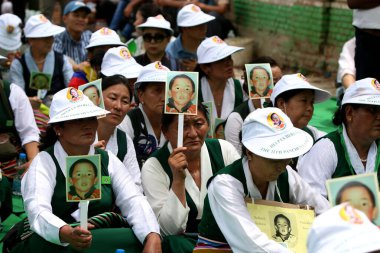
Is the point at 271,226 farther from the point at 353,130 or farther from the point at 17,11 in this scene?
the point at 17,11

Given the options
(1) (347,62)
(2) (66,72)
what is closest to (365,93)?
(2) (66,72)

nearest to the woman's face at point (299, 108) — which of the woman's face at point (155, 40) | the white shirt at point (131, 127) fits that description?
the white shirt at point (131, 127)

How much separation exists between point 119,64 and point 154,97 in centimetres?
75

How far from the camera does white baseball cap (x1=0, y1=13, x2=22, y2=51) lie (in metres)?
8.07

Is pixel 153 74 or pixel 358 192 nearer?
pixel 358 192

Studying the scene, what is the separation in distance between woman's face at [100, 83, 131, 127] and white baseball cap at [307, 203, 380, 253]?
257 centimetres

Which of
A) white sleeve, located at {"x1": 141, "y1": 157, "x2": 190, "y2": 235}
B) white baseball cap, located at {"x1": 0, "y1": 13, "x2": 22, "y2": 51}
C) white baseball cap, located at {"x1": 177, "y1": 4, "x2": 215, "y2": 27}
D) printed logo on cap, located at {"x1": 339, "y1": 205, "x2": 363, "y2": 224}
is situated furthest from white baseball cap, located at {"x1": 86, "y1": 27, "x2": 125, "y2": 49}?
printed logo on cap, located at {"x1": 339, "y1": 205, "x2": 363, "y2": 224}

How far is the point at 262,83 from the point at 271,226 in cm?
206

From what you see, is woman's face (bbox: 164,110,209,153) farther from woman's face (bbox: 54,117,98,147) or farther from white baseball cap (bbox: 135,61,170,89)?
white baseball cap (bbox: 135,61,170,89)

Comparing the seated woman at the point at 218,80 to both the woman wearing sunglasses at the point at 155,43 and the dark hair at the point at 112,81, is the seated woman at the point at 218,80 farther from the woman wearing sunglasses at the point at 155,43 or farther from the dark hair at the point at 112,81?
the dark hair at the point at 112,81

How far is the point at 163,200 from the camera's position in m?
4.54

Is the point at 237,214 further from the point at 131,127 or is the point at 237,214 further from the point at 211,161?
Answer: the point at 131,127

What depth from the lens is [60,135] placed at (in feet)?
14.1

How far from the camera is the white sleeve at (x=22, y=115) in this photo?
19.1 feet
